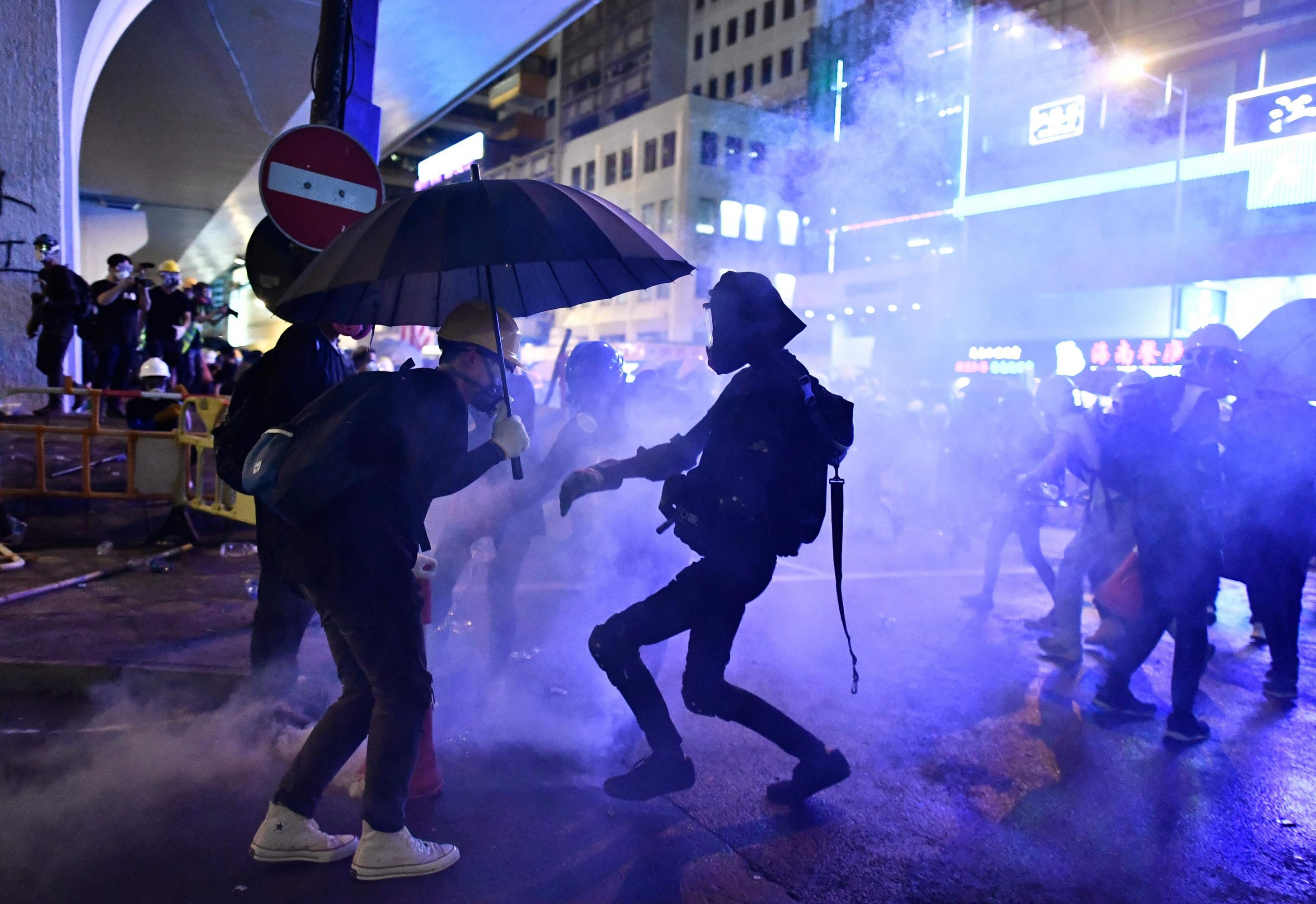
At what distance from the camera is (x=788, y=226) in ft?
63.3

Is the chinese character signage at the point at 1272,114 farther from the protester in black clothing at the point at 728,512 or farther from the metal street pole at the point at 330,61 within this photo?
the protester in black clothing at the point at 728,512

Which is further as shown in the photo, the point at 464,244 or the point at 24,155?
the point at 24,155

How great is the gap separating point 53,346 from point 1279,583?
9579 mm

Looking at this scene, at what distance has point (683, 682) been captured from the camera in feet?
9.30

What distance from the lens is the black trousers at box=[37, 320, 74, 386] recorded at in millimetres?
7898

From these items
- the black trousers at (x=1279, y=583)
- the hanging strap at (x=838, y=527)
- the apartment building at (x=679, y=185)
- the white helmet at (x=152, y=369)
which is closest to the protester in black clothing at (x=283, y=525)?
the hanging strap at (x=838, y=527)

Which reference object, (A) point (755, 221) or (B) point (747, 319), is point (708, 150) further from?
(B) point (747, 319)

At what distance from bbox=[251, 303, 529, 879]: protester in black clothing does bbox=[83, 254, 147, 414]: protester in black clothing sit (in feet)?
26.1

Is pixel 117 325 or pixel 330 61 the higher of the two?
pixel 330 61

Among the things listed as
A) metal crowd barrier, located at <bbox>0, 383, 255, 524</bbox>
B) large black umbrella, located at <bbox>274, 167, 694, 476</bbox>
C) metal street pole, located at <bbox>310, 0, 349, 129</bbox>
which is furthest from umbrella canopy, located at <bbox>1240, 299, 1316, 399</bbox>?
metal crowd barrier, located at <bbox>0, 383, 255, 524</bbox>

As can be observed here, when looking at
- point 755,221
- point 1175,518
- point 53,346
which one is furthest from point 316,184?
point 755,221

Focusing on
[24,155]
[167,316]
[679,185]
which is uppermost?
[679,185]

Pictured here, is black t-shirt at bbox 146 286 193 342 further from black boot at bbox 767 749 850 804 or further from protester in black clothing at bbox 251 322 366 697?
black boot at bbox 767 749 850 804

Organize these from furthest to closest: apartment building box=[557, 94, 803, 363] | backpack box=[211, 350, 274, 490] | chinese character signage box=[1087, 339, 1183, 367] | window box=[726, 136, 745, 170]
A: window box=[726, 136, 745, 170]
apartment building box=[557, 94, 803, 363]
chinese character signage box=[1087, 339, 1183, 367]
backpack box=[211, 350, 274, 490]
